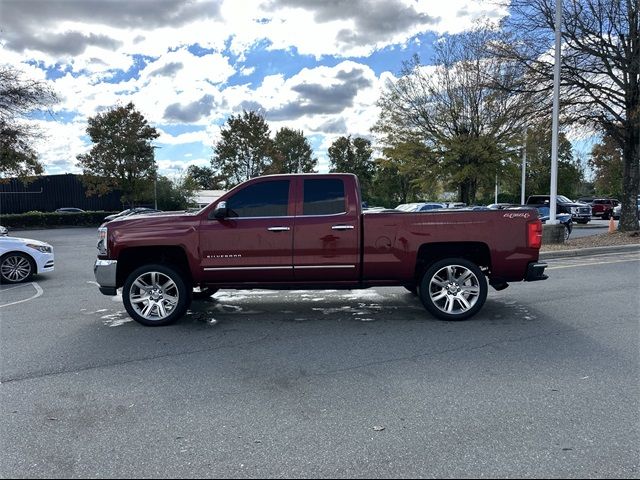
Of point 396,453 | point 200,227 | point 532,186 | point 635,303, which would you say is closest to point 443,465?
point 396,453

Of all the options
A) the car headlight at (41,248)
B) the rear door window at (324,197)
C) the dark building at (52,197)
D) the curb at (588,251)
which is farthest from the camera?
the dark building at (52,197)

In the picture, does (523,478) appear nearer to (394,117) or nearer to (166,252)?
(166,252)

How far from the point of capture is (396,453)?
312 cm

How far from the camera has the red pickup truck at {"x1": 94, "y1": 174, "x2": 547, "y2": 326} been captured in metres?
6.28

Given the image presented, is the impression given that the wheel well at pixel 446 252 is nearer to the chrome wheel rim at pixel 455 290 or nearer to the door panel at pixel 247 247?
the chrome wheel rim at pixel 455 290

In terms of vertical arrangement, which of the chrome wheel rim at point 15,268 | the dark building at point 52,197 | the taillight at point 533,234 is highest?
the dark building at point 52,197

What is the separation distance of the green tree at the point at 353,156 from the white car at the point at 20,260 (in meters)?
51.0

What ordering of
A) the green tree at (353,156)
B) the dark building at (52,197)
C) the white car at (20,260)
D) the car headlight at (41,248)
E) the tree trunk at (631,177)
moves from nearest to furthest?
the white car at (20,260)
the car headlight at (41,248)
the tree trunk at (631,177)
the dark building at (52,197)
the green tree at (353,156)

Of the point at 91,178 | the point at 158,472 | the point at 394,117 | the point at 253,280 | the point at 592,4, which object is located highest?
the point at 592,4

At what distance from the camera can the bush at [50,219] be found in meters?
35.2

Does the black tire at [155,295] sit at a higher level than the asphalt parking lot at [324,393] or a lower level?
higher

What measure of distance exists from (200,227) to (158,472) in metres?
3.75

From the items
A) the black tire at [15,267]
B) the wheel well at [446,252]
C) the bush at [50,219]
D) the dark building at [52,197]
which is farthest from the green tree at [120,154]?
the wheel well at [446,252]

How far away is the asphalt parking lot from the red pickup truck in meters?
0.51
